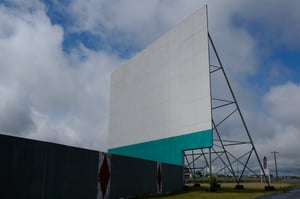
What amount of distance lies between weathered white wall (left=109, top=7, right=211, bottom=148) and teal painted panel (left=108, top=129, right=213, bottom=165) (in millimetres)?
453

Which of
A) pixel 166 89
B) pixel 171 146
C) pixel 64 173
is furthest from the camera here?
pixel 166 89

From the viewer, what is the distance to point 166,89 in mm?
28922

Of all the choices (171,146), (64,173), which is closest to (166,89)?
(171,146)

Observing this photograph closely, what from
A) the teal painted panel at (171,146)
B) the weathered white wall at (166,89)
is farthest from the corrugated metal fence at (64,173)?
the weathered white wall at (166,89)

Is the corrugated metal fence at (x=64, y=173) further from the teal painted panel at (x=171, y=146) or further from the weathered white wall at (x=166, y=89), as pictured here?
the weathered white wall at (x=166, y=89)

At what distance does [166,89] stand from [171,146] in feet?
16.7

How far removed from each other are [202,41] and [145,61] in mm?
9358

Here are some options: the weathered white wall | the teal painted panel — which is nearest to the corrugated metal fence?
the teal painted panel

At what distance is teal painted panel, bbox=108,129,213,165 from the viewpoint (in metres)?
23.2

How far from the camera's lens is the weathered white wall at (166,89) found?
24859 mm

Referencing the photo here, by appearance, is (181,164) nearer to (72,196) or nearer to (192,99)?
(192,99)

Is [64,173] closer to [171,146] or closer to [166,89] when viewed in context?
[171,146]

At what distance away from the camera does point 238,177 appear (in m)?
26.0

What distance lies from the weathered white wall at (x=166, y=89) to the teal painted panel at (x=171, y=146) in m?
0.45
